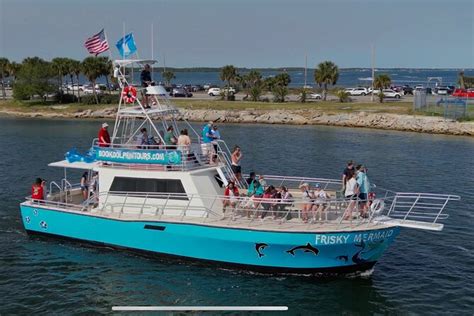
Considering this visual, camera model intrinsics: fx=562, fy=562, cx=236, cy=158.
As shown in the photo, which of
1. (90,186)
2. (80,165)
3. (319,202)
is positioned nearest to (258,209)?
(319,202)

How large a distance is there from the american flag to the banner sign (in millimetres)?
3849

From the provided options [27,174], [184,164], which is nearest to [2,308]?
[184,164]

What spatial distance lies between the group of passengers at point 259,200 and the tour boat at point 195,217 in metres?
0.07

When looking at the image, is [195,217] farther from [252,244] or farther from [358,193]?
[358,193]

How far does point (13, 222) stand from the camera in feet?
84.3

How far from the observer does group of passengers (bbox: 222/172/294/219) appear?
63.0 ft

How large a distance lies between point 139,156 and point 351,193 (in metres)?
7.97

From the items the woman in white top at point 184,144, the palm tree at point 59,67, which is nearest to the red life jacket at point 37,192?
the woman in white top at point 184,144

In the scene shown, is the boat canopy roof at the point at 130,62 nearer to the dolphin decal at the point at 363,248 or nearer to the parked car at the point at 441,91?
the dolphin decal at the point at 363,248

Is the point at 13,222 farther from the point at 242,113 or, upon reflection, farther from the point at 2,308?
the point at 242,113

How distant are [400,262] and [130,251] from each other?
1025 cm

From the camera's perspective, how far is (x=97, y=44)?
22062mm

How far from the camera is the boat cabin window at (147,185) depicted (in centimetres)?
2083

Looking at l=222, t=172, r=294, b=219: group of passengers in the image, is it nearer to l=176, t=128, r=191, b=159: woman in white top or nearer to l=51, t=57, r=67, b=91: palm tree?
l=176, t=128, r=191, b=159: woman in white top
